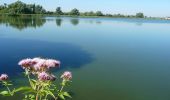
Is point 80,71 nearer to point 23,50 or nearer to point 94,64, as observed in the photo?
point 94,64

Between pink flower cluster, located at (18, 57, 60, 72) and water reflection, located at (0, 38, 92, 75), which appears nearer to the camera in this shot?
pink flower cluster, located at (18, 57, 60, 72)

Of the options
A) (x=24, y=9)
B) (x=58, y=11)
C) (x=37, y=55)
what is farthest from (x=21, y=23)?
(x=58, y=11)

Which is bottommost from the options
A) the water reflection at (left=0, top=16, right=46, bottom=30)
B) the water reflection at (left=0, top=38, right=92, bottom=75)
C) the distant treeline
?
the water reflection at (left=0, top=38, right=92, bottom=75)

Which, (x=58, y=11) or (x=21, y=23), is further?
(x=58, y=11)

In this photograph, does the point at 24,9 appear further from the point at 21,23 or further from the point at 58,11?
the point at 21,23

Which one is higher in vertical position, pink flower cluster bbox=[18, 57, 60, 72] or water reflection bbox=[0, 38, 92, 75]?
pink flower cluster bbox=[18, 57, 60, 72]

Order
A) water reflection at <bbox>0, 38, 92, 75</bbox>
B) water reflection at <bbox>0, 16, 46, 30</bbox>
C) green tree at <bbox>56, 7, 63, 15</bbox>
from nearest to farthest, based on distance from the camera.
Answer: water reflection at <bbox>0, 38, 92, 75</bbox> < water reflection at <bbox>0, 16, 46, 30</bbox> < green tree at <bbox>56, 7, 63, 15</bbox>

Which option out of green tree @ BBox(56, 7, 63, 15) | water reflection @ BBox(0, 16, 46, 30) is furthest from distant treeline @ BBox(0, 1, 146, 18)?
water reflection @ BBox(0, 16, 46, 30)

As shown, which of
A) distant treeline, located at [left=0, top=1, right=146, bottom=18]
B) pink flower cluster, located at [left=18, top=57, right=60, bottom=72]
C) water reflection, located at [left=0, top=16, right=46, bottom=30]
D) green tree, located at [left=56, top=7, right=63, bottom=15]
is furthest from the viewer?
green tree, located at [left=56, top=7, right=63, bottom=15]

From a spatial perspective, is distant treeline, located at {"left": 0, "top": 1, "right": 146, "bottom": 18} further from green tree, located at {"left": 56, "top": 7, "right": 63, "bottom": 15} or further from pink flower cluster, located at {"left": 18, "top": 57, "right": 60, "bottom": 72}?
pink flower cluster, located at {"left": 18, "top": 57, "right": 60, "bottom": 72}

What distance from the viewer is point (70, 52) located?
808 inches

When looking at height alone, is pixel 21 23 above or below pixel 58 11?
below

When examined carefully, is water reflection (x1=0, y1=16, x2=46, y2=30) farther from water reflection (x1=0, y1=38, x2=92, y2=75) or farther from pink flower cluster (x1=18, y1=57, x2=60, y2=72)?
pink flower cluster (x1=18, y1=57, x2=60, y2=72)

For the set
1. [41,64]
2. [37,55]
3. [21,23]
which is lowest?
[37,55]
